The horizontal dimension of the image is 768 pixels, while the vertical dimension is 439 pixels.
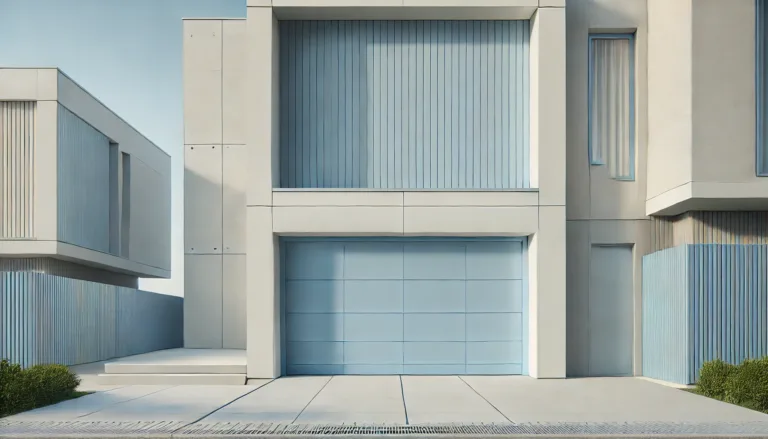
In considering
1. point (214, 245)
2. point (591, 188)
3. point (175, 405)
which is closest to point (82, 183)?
point (214, 245)

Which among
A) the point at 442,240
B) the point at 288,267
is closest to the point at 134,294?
the point at 288,267

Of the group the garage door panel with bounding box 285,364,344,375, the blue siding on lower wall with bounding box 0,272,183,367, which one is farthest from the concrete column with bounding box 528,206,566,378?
the blue siding on lower wall with bounding box 0,272,183,367

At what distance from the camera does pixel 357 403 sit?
43.7ft

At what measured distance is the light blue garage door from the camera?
17844 mm

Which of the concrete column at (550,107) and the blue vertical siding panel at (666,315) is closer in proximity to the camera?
the blue vertical siding panel at (666,315)

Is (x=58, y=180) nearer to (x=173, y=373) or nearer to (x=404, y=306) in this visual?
(x=173, y=373)

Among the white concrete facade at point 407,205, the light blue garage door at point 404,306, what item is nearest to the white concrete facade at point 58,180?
the white concrete facade at point 407,205

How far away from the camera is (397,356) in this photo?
1783 cm

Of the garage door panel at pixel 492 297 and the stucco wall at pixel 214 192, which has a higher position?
→ the stucco wall at pixel 214 192

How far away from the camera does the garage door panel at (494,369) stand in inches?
702

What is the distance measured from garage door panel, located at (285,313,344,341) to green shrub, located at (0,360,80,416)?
4832 millimetres

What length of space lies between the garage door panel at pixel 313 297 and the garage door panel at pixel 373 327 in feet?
1.30

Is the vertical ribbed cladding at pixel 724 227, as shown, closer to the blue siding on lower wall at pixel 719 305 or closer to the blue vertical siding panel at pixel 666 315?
the blue vertical siding panel at pixel 666 315

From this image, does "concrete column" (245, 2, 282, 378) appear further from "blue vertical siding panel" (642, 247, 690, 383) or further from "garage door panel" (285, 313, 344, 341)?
"blue vertical siding panel" (642, 247, 690, 383)
